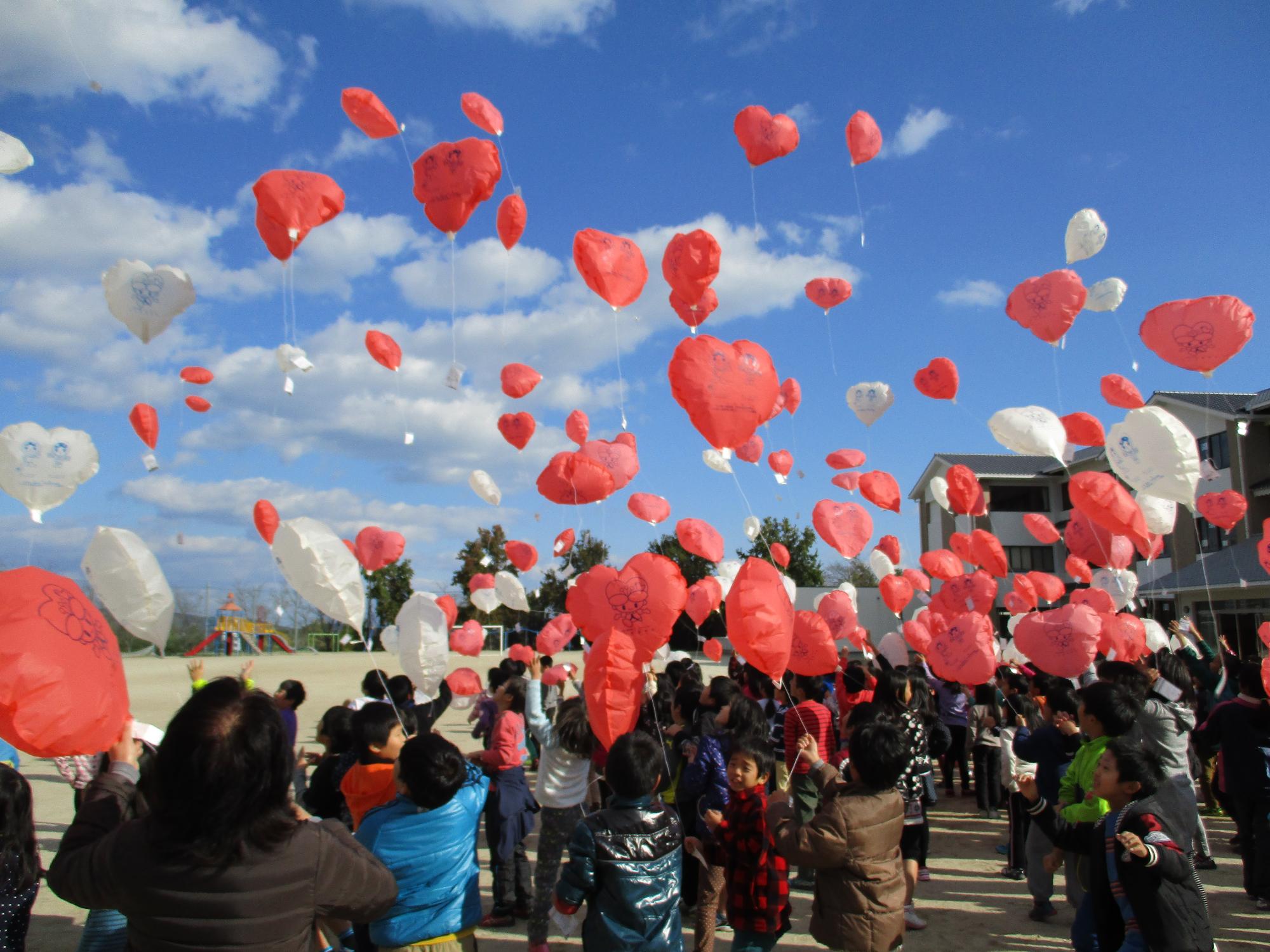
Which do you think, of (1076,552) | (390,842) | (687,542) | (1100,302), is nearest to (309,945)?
(390,842)

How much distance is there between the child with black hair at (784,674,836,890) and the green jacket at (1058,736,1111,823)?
4.30 ft

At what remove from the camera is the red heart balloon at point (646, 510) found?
31.5 feet

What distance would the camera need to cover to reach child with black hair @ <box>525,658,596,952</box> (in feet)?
14.0

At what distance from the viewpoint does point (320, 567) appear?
4699 millimetres

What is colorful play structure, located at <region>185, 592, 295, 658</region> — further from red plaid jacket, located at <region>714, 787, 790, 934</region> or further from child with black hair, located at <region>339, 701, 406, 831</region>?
red plaid jacket, located at <region>714, 787, 790, 934</region>

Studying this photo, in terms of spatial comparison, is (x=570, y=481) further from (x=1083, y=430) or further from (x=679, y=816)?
(x=1083, y=430)

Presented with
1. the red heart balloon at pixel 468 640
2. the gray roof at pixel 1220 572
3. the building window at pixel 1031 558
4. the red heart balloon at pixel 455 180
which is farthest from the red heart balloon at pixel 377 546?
the building window at pixel 1031 558

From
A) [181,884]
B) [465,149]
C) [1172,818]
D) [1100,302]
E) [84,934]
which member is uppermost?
[465,149]

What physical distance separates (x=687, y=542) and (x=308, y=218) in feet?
16.1

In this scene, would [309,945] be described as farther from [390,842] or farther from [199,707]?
[390,842]

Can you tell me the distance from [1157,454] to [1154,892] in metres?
5.47

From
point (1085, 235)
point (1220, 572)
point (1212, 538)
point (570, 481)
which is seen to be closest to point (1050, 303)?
point (1085, 235)

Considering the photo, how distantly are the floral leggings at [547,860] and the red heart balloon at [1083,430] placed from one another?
22.9 feet

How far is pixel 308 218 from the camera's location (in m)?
6.02
